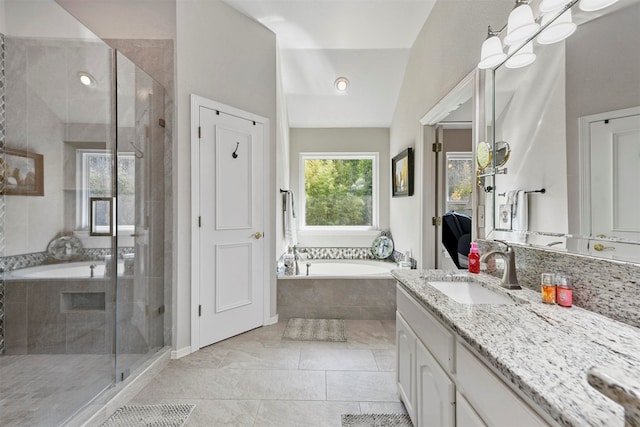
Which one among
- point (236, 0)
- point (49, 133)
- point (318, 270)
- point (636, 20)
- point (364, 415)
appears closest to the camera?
point (636, 20)

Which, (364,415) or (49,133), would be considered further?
(49,133)

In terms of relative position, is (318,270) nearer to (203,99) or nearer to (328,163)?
(328,163)

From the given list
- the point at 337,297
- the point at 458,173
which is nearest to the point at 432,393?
the point at 337,297

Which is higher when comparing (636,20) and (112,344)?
(636,20)

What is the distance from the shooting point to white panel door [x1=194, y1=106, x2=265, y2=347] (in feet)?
8.02

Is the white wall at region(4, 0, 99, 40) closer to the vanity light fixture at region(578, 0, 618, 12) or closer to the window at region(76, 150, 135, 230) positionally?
the window at region(76, 150, 135, 230)

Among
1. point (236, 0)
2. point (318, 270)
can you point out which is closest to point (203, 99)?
point (236, 0)

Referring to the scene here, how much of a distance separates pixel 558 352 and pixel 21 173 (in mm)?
2718

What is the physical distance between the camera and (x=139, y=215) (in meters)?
2.17

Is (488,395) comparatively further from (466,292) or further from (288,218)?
(288,218)

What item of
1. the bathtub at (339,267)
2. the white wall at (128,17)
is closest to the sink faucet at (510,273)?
the bathtub at (339,267)

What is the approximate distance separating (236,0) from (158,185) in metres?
1.77

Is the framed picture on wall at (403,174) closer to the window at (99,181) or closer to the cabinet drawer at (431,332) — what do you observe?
the cabinet drawer at (431,332)

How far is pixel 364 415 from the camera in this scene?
5.40 ft
